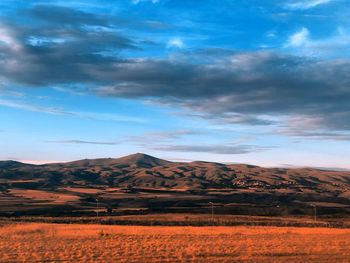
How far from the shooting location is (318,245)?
128 feet

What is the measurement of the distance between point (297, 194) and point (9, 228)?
119890mm

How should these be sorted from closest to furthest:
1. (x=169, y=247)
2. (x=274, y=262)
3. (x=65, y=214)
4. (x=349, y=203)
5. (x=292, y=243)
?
(x=274, y=262), (x=169, y=247), (x=292, y=243), (x=65, y=214), (x=349, y=203)

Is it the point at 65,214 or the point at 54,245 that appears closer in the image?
the point at 54,245

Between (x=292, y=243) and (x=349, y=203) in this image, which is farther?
(x=349, y=203)

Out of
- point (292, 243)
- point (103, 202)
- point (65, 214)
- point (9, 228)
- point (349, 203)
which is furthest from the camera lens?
point (349, 203)

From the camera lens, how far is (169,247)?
121 feet

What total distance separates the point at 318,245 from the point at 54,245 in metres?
21.7

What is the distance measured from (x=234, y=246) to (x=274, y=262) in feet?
30.4

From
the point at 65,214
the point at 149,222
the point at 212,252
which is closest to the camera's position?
the point at 212,252

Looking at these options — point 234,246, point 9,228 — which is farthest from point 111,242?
point 9,228

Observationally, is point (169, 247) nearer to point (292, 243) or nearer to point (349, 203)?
point (292, 243)

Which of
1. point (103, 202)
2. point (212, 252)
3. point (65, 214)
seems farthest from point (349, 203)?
point (212, 252)

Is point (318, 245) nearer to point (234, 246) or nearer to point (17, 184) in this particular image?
point (234, 246)

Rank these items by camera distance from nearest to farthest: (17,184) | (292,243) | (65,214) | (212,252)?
(212,252) → (292,243) → (65,214) → (17,184)
